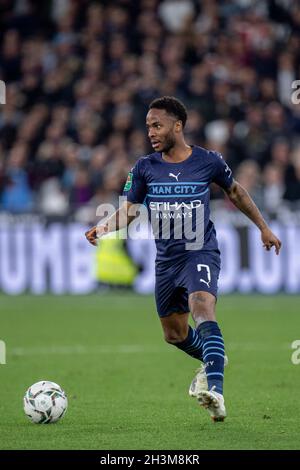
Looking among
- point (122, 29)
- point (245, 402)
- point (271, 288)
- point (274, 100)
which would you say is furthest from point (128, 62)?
point (245, 402)

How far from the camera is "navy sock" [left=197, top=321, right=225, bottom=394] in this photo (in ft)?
24.8

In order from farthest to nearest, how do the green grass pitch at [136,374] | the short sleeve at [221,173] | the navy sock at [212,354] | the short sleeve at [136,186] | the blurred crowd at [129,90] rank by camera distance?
the blurred crowd at [129,90] → the short sleeve at [136,186] → the short sleeve at [221,173] → the navy sock at [212,354] → the green grass pitch at [136,374]

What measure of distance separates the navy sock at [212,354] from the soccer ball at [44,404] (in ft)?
3.44

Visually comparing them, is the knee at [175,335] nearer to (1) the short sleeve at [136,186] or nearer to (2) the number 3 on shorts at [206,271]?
(2) the number 3 on shorts at [206,271]

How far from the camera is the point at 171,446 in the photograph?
6.73 m

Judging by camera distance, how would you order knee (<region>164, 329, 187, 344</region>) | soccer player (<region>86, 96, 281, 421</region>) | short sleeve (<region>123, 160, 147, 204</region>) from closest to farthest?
soccer player (<region>86, 96, 281, 421</region>)
short sleeve (<region>123, 160, 147, 204</region>)
knee (<region>164, 329, 187, 344</region>)

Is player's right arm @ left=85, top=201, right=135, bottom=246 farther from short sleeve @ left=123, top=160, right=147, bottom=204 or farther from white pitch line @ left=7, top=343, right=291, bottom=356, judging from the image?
white pitch line @ left=7, top=343, right=291, bottom=356

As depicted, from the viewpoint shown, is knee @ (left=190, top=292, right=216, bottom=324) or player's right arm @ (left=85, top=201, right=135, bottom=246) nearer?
knee @ (left=190, top=292, right=216, bottom=324)

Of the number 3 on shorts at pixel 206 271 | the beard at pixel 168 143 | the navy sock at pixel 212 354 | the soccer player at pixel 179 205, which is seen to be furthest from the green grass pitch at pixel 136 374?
the beard at pixel 168 143

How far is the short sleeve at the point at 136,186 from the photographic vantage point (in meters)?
8.38

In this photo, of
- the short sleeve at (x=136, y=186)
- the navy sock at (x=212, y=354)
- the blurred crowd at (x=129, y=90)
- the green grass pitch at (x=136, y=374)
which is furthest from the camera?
the blurred crowd at (x=129, y=90)

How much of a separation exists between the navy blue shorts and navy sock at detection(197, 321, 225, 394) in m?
0.32

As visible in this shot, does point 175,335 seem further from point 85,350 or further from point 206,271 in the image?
point 85,350

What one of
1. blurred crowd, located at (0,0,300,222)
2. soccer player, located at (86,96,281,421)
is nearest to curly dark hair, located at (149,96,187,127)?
soccer player, located at (86,96,281,421)
